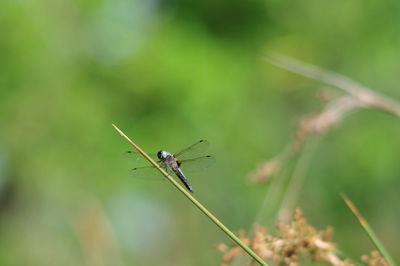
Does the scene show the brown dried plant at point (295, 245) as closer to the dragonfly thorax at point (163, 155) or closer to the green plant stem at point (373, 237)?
the green plant stem at point (373, 237)

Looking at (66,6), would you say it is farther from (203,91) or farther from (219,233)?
(219,233)

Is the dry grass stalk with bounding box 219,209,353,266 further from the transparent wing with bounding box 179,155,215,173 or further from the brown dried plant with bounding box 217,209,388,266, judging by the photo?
the transparent wing with bounding box 179,155,215,173

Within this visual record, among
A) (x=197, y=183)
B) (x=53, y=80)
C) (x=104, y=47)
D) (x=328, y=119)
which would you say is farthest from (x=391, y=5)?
(x=328, y=119)

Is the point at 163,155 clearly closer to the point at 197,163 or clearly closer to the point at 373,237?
the point at 197,163

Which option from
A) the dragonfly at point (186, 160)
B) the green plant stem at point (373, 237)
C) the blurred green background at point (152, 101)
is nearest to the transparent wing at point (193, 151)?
the dragonfly at point (186, 160)

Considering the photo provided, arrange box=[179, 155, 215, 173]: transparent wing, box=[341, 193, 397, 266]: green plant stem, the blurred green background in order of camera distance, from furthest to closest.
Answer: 1. the blurred green background
2. box=[179, 155, 215, 173]: transparent wing
3. box=[341, 193, 397, 266]: green plant stem

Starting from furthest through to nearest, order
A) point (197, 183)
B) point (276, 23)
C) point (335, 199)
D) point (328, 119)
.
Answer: point (276, 23), point (197, 183), point (335, 199), point (328, 119)

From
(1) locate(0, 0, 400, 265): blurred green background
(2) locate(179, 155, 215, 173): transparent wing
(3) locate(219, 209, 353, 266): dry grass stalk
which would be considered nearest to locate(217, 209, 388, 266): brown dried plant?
(3) locate(219, 209, 353, 266): dry grass stalk

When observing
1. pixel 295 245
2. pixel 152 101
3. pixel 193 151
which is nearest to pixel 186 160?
pixel 193 151
